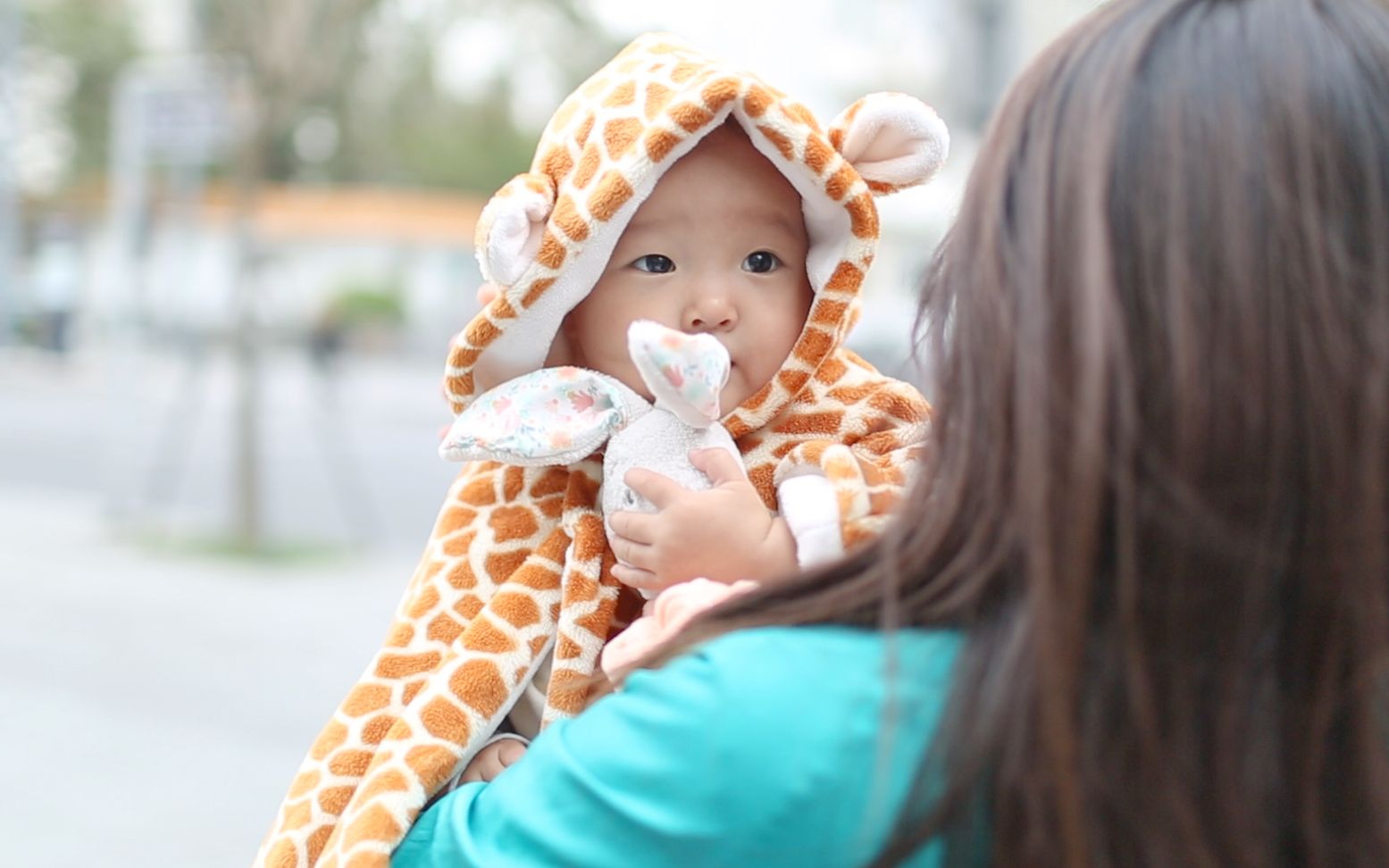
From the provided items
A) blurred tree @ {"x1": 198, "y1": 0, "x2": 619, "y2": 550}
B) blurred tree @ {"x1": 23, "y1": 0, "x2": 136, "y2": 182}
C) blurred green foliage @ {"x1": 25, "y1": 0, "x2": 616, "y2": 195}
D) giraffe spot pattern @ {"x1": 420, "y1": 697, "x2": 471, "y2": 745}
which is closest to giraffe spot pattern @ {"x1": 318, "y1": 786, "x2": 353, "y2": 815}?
giraffe spot pattern @ {"x1": 420, "y1": 697, "x2": 471, "y2": 745}

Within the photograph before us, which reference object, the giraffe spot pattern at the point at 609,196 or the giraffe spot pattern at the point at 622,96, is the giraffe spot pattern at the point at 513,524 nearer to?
the giraffe spot pattern at the point at 609,196

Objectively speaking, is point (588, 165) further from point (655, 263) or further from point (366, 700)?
point (366, 700)

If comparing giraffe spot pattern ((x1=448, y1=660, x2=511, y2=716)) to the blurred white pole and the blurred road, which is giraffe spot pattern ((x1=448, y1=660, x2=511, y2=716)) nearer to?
the blurred road

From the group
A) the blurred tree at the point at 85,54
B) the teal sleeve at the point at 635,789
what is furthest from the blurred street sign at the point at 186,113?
the blurred tree at the point at 85,54

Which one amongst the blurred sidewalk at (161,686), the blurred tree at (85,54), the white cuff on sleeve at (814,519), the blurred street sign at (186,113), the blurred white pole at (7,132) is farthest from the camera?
the blurred tree at (85,54)

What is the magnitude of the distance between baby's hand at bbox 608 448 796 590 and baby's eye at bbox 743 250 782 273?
0.27 m

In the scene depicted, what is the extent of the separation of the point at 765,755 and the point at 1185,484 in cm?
31

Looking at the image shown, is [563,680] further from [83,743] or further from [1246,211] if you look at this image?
[83,743]

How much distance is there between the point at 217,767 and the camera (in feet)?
14.7

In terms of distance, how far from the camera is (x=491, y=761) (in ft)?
4.66

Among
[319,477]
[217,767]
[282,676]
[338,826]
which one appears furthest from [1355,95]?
[319,477]

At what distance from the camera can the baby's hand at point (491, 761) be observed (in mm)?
1416

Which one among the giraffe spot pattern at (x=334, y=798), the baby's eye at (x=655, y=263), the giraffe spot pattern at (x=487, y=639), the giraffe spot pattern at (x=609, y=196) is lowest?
the giraffe spot pattern at (x=334, y=798)

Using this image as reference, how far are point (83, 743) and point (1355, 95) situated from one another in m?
4.59
